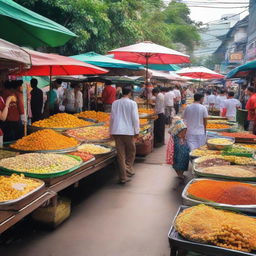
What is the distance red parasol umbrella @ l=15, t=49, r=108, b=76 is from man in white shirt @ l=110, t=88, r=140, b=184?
125 centimetres

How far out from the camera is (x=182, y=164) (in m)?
6.28

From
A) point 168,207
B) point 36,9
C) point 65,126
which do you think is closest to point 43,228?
point 168,207

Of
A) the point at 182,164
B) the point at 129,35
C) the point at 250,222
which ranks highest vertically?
the point at 129,35

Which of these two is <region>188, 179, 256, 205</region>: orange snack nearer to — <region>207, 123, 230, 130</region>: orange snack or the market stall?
the market stall

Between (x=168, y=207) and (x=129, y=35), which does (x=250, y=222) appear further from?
(x=129, y=35)

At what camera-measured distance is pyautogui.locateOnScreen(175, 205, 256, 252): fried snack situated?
2.31 m

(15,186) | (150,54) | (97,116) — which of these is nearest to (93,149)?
(15,186)

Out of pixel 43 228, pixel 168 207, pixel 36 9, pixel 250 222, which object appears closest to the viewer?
pixel 250 222

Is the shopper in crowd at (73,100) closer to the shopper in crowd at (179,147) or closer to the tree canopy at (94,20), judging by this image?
the tree canopy at (94,20)

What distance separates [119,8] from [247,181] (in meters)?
12.7

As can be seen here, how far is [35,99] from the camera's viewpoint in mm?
8375

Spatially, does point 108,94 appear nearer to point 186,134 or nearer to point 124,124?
point 186,134

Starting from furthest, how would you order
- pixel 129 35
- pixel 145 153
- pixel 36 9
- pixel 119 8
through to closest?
pixel 129 35 < pixel 119 8 < pixel 36 9 < pixel 145 153

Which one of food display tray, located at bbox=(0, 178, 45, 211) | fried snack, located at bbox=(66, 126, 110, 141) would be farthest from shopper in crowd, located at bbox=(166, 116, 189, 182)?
food display tray, located at bbox=(0, 178, 45, 211)
